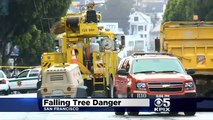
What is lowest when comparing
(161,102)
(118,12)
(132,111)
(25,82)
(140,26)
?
(140,26)

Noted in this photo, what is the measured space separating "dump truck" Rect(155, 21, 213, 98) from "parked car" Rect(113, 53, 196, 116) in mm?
3982

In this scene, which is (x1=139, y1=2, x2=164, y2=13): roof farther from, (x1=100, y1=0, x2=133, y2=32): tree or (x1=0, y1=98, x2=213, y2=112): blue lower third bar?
(x1=0, y1=98, x2=213, y2=112): blue lower third bar

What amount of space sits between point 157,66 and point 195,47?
17.0 feet

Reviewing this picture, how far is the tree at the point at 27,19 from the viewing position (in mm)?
49688

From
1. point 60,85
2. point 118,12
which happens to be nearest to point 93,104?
point 60,85

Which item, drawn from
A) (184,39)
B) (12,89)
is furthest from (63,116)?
(12,89)

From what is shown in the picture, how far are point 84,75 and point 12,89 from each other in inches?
694

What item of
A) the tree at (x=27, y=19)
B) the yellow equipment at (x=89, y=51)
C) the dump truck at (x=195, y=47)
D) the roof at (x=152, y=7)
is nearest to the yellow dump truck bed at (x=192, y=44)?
the dump truck at (x=195, y=47)

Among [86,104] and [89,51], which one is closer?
[86,104]

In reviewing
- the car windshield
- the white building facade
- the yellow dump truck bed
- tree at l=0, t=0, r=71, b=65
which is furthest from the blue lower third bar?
the white building facade

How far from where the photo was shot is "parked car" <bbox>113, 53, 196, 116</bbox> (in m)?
19.5

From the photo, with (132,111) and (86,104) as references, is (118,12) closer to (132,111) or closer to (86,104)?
(132,111)

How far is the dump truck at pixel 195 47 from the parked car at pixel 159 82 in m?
3.98

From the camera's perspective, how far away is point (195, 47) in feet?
85.1
